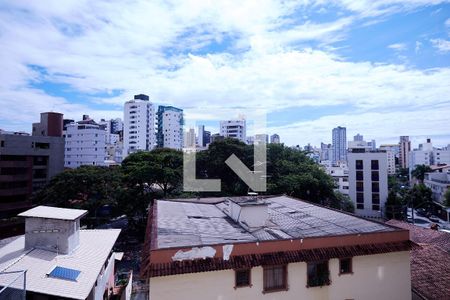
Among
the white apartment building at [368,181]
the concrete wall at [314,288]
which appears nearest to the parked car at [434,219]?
the white apartment building at [368,181]

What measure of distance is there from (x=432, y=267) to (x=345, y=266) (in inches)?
220

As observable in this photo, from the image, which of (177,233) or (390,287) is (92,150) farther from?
(390,287)

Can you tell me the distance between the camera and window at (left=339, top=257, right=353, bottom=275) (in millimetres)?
9625

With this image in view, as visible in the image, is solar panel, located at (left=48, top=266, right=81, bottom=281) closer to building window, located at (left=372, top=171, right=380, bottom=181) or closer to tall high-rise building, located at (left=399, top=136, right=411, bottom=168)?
building window, located at (left=372, top=171, right=380, bottom=181)

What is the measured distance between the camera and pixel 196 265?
823 centimetres

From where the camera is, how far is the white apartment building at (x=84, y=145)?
1983 inches

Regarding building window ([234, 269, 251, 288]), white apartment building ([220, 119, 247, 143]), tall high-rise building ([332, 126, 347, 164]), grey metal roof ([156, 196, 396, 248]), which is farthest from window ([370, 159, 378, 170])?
tall high-rise building ([332, 126, 347, 164])

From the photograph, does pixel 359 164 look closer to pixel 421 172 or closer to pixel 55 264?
pixel 421 172

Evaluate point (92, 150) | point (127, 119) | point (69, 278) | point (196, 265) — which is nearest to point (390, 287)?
point (196, 265)

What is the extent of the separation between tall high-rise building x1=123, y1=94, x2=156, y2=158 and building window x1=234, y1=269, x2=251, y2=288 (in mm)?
60718

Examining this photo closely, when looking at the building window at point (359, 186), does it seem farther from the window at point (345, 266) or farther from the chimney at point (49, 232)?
the chimney at point (49, 232)

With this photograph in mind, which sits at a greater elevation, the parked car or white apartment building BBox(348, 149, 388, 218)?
white apartment building BBox(348, 149, 388, 218)

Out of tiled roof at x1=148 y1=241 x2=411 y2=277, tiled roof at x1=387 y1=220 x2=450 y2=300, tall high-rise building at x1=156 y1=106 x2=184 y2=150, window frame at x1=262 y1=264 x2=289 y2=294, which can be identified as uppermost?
tall high-rise building at x1=156 y1=106 x2=184 y2=150

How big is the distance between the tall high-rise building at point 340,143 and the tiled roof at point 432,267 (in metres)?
114
